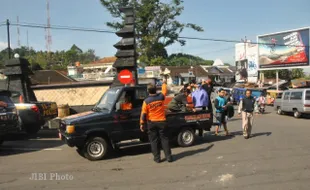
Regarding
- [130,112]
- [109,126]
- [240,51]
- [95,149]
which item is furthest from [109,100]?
[240,51]

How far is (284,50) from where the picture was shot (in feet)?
112

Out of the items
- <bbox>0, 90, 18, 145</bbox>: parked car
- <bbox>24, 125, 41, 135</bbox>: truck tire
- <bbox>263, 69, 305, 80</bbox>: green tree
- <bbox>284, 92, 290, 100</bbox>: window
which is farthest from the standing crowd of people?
<bbox>263, 69, 305, 80</bbox>: green tree

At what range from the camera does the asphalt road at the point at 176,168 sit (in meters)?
5.55

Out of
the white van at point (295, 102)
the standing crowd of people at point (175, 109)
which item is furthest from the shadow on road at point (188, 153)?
the white van at point (295, 102)

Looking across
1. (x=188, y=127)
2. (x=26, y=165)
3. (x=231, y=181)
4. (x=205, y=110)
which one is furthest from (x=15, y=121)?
(x=231, y=181)

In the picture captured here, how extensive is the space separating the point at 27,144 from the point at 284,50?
3093 cm

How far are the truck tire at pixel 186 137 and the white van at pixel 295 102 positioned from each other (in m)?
11.5

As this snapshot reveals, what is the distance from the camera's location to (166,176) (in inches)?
236

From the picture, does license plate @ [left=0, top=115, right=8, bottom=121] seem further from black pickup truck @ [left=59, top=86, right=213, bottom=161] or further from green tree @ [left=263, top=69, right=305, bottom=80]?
green tree @ [left=263, top=69, right=305, bottom=80]

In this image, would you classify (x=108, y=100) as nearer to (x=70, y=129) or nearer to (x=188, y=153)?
(x=70, y=129)

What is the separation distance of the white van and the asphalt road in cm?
908

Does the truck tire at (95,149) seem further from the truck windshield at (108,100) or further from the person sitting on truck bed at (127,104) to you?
the person sitting on truck bed at (127,104)

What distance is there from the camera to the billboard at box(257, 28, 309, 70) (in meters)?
32.6

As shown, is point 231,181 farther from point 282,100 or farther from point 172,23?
point 172,23
